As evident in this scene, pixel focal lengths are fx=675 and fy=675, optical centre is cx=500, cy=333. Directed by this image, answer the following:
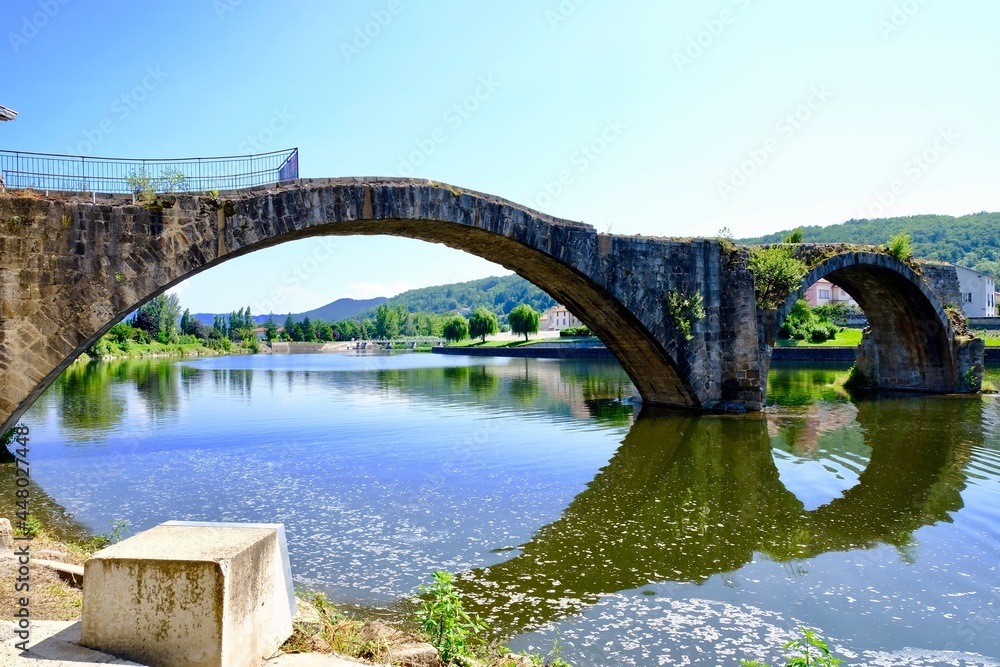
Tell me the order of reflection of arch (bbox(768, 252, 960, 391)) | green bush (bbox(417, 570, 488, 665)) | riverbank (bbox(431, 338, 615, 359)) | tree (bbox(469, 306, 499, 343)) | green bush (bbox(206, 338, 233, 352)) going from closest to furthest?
green bush (bbox(417, 570, 488, 665))
reflection of arch (bbox(768, 252, 960, 391))
riverbank (bbox(431, 338, 615, 359))
tree (bbox(469, 306, 499, 343))
green bush (bbox(206, 338, 233, 352))

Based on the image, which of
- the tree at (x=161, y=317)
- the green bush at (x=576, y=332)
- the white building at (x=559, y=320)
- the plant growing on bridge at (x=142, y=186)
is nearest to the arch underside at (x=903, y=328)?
the plant growing on bridge at (x=142, y=186)

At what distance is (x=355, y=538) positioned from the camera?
888 centimetres

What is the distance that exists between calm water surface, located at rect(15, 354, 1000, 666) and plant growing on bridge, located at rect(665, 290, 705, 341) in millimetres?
2631

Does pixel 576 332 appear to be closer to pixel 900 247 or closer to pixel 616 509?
pixel 900 247

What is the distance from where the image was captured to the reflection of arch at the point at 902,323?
23.4 metres

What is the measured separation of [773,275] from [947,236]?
104 m

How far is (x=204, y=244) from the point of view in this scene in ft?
40.0

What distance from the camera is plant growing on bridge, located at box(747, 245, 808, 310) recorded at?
785 inches

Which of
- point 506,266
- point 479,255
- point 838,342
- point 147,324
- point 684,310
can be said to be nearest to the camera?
point 479,255

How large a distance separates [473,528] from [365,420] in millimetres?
10859

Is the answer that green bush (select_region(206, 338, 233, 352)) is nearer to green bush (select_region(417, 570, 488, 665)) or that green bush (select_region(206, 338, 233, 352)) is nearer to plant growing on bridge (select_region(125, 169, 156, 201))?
plant growing on bridge (select_region(125, 169, 156, 201))

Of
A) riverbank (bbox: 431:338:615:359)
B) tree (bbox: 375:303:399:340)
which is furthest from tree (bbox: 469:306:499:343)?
tree (bbox: 375:303:399:340)

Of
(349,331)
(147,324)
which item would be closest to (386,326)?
(349,331)

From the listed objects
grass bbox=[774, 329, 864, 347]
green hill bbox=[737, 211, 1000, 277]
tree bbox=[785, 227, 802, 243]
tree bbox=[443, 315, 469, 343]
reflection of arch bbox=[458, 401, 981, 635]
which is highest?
green hill bbox=[737, 211, 1000, 277]
